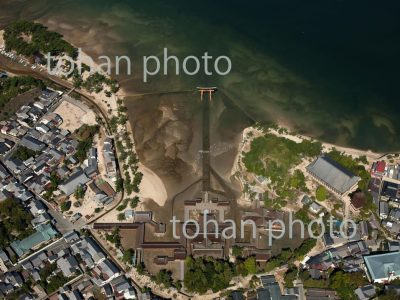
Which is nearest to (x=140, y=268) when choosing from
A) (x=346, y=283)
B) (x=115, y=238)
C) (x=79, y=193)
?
(x=115, y=238)

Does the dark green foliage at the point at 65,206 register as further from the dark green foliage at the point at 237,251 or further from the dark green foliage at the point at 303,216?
the dark green foliage at the point at 303,216

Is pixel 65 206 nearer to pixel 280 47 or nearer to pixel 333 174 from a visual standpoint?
pixel 333 174

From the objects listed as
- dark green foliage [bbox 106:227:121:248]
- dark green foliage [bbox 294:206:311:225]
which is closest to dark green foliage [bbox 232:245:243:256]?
dark green foliage [bbox 294:206:311:225]

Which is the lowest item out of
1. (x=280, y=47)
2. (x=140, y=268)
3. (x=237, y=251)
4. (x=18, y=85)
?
(x=140, y=268)

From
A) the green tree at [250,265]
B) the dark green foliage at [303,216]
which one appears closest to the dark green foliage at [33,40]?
the dark green foliage at [303,216]

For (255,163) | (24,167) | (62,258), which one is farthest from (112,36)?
(62,258)

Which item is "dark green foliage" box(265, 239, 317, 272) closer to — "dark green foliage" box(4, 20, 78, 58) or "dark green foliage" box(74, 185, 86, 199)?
"dark green foliage" box(74, 185, 86, 199)
